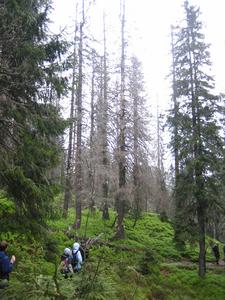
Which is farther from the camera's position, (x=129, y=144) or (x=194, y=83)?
(x=129, y=144)

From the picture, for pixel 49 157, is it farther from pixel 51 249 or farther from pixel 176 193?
pixel 176 193

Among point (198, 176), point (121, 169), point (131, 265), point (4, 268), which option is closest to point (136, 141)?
point (121, 169)

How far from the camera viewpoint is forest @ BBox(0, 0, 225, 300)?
324 inches

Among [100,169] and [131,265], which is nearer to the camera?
[131,265]

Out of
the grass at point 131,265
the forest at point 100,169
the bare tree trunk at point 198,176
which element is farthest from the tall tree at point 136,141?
the bare tree trunk at point 198,176

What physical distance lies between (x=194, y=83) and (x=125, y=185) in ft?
22.8

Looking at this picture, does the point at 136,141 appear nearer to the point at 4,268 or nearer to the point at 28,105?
the point at 28,105

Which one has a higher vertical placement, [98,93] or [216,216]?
[98,93]

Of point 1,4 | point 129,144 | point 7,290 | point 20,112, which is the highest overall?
point 1,4

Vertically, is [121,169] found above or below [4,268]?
above

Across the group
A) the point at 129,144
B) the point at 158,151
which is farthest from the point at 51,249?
the point at 158,151

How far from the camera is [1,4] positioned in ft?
29.7

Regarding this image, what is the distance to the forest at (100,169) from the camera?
27.0ft

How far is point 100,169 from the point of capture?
18391 millimetres
